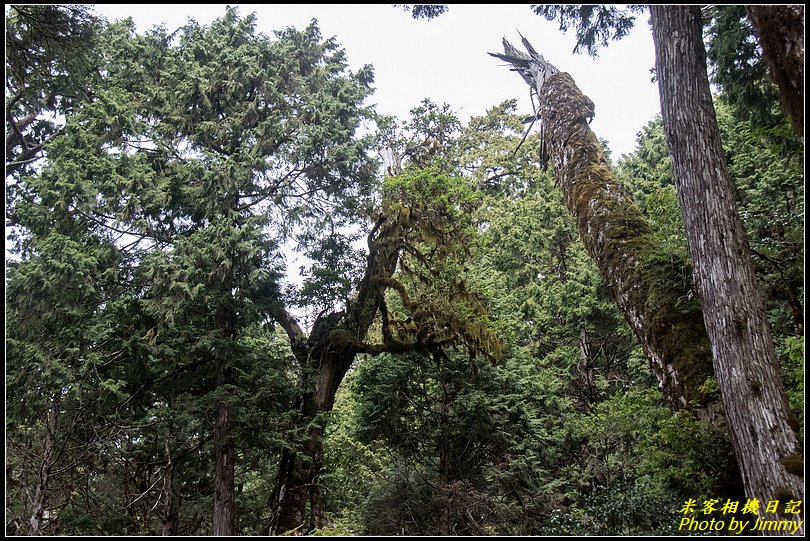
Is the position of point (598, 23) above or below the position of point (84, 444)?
above

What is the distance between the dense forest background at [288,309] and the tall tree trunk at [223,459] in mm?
37

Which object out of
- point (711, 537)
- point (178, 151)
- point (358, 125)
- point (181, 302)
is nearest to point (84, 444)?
point (181, 302)

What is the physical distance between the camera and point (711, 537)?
428cm

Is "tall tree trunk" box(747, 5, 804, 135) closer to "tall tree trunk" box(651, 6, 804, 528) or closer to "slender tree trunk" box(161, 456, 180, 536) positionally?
"tall tree trunk" box(651, 6, 804, 528)

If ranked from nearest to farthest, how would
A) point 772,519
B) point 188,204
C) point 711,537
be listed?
point 772,519
point 711,537
point 188,204

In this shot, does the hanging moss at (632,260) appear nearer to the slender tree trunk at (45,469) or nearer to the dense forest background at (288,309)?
the dense forest background at (288,309)

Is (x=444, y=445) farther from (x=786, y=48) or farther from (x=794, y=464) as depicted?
(x=786, y=48)

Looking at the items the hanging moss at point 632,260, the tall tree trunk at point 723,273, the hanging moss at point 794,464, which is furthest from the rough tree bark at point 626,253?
the hanging moss at point 794,464

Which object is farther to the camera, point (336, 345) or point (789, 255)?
point (336, 345)

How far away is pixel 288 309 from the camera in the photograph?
9367 mm

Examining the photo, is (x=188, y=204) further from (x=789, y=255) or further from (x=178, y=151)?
(x=789, y=255)

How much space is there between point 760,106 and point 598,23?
8.35 feet

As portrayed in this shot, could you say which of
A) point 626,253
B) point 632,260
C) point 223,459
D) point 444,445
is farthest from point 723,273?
point 444,445

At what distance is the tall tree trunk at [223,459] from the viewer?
25.7 feet
